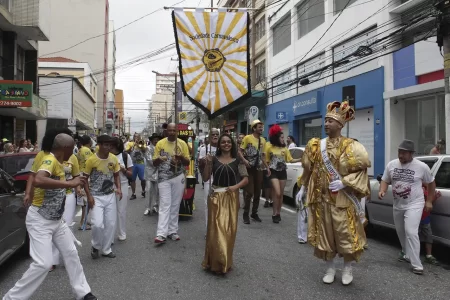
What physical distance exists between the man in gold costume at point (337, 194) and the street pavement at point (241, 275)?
402mm

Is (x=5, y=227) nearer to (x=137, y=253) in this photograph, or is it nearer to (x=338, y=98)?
(x=137, y=253)

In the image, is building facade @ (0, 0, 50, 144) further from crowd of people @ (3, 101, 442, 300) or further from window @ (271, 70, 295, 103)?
window @ (271, 70, 295, 103)

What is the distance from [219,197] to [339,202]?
138 cm

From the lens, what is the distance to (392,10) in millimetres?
13914

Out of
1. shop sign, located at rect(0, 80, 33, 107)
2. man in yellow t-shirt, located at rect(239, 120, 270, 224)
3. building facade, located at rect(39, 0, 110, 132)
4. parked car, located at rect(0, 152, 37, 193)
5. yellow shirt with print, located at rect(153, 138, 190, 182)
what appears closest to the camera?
yellow shirt with print, located at rect(153, 138, 190, 182)

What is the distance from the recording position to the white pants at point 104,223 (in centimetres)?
532

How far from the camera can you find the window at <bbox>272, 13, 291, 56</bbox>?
24.2 m

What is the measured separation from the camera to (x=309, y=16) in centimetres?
2112

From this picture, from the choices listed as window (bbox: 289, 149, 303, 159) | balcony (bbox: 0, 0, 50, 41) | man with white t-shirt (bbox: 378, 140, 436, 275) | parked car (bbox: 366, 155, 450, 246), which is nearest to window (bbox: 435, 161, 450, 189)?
parked car (bbox: 366, 155, 450, 246)

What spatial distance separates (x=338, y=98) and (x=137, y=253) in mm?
14372

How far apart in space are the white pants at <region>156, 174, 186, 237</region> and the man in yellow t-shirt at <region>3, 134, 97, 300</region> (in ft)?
7.42

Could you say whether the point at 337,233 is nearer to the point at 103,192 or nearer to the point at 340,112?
the point at 340,112

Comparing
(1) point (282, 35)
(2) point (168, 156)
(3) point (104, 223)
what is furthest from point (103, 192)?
(1) point (282, 35)

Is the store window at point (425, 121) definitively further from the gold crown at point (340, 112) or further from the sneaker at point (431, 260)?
the gold crown at point (340, 112)
